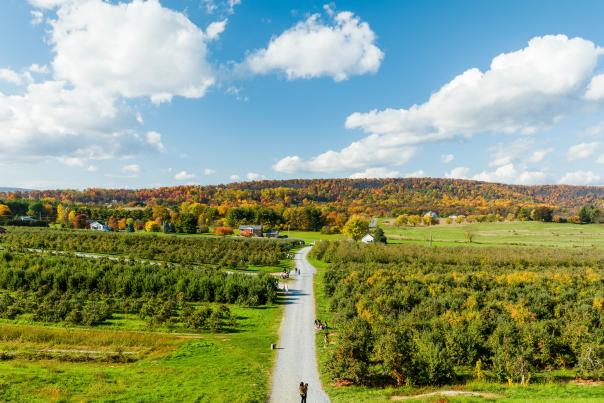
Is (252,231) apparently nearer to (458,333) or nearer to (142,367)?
(142,367)

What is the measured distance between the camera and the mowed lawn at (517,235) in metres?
113

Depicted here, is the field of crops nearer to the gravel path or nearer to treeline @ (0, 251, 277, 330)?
the gravel path

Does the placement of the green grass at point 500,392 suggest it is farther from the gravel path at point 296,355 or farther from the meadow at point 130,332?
the meadow at point 130,332

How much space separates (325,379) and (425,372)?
6255 mm

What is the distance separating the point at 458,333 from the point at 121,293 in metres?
41.4

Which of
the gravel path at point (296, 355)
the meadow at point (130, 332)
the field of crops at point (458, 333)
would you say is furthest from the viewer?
the field of crops at point (458, 333)

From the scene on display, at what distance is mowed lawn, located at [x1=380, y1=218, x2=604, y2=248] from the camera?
371 ft


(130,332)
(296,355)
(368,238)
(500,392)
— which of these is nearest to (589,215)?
(368,238)

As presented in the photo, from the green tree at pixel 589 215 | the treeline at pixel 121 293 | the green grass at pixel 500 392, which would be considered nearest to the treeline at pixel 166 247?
the treeline at pixel 121 293

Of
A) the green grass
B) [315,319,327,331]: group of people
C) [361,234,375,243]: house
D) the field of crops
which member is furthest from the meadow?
[361,234,375,243]: house

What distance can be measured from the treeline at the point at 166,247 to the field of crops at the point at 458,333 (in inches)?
1167

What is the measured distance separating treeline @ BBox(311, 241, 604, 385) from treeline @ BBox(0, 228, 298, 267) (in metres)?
26.0

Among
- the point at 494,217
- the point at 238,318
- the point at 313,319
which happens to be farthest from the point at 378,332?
the point at 494,217

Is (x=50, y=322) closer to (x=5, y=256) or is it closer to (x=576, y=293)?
(x=5, y=256)
